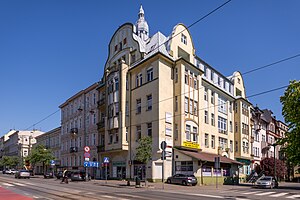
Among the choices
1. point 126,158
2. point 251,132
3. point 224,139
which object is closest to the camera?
point 126,158

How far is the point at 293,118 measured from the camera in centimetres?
3334

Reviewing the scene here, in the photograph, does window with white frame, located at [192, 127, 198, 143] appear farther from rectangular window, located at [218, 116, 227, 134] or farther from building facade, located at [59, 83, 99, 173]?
building facade, located at [59, 83, 99, 173]

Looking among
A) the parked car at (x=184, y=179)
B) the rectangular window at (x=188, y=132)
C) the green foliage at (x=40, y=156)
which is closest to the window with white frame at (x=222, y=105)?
the rectangular window at (x=188, y=132)

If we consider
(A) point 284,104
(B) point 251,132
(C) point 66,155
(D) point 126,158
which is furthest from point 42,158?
(A) point 284,104

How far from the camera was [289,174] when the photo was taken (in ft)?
234

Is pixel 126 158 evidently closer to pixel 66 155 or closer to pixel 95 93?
pixel 95 93

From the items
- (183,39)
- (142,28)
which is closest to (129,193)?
(183,39)

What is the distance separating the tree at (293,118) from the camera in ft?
108

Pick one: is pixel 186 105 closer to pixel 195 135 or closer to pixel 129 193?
pixel 195 135

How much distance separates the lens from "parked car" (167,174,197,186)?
1379 inches

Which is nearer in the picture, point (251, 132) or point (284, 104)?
point (284, 104)

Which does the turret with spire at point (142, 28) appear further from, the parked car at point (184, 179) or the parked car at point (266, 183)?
the parked car at point (266, 183)

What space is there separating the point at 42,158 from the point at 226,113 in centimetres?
3530

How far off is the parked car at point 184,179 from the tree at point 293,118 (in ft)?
32.0
